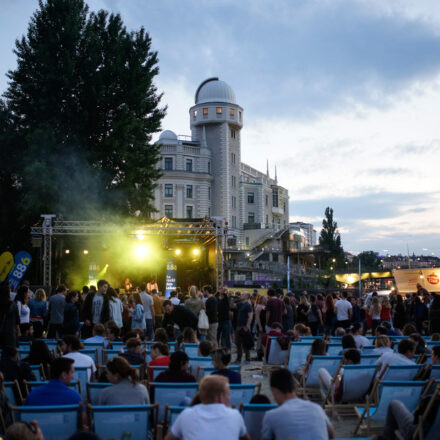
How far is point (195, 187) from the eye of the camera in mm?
63969

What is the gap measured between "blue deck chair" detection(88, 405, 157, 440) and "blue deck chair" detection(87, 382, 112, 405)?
3.38 feet

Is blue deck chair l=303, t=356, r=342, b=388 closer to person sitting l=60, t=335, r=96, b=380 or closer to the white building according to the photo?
person sitting l=60, t=335, r=96, b=380

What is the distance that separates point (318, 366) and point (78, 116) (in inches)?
870

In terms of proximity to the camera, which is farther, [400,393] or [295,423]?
[400,393]

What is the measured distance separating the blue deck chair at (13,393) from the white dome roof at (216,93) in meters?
64.0

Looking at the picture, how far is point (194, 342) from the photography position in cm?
922

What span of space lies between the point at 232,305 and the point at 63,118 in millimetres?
15246

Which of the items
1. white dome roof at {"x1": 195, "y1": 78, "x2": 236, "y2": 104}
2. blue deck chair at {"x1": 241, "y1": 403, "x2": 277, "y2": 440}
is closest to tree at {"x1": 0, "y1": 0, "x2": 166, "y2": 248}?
blue deck chair at {"x1": 241, "y1": 403, "x2": 277, "y2": 440}

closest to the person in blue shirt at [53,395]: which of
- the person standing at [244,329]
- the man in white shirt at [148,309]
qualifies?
the person standing at [244,329]

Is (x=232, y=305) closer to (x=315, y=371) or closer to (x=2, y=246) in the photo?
(x=315, y=371)

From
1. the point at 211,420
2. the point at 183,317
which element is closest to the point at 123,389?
the point at 211,420

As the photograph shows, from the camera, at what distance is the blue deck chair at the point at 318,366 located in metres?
7.82

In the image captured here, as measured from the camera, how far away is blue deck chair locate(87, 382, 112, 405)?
17.9 ft

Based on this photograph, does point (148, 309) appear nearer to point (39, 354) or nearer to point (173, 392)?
point (39, 354)
